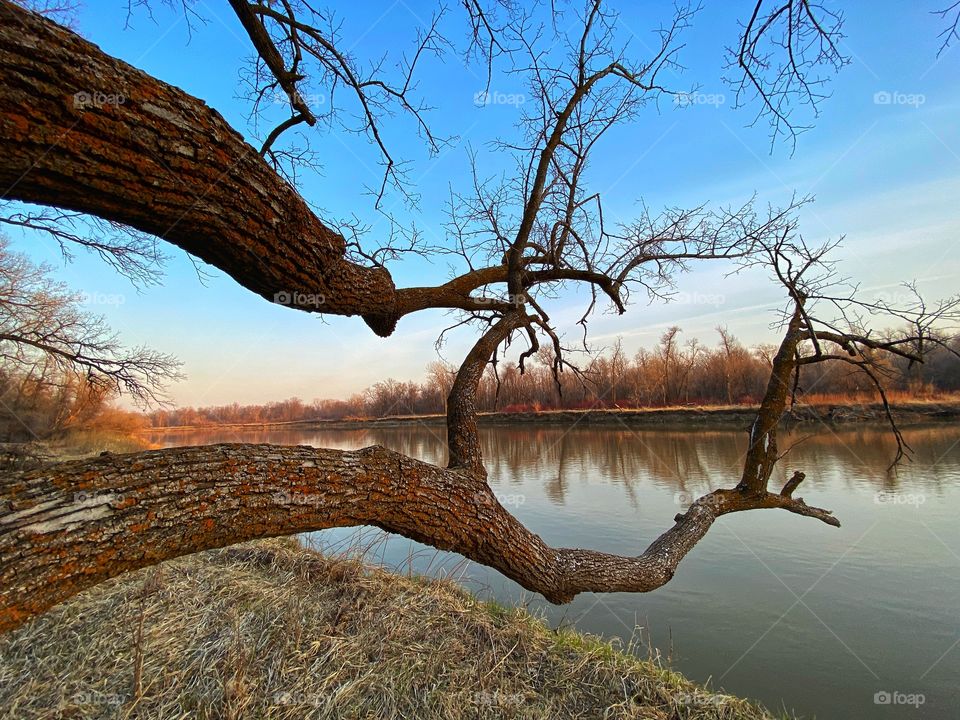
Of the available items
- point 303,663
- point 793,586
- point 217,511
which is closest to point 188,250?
point 217,511

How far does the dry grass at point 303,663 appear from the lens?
7.15 ft

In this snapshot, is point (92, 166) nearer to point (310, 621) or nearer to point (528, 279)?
point (528, 279)

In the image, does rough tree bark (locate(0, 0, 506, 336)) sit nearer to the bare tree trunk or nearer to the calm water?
the bare tree trunk

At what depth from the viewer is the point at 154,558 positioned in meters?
1.15

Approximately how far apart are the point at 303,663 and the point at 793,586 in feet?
16.5

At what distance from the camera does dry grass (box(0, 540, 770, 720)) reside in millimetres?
2180

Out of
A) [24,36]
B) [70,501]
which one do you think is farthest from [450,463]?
[24,36]

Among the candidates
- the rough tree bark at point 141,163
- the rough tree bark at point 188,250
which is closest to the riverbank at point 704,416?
the rough tree bark at point 188,250

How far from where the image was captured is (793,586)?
5.03 metres

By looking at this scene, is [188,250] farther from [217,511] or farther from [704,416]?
[704,416]

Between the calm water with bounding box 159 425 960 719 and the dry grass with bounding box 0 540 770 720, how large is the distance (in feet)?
2.80

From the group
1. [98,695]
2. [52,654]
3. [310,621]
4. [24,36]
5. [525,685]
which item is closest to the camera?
[24,36]

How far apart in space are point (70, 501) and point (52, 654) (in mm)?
2281

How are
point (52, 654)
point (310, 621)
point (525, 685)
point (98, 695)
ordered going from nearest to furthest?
1. point (98, 695)
2. point (52, 654)
3. point (525, 685)
4. point (310, 621)
